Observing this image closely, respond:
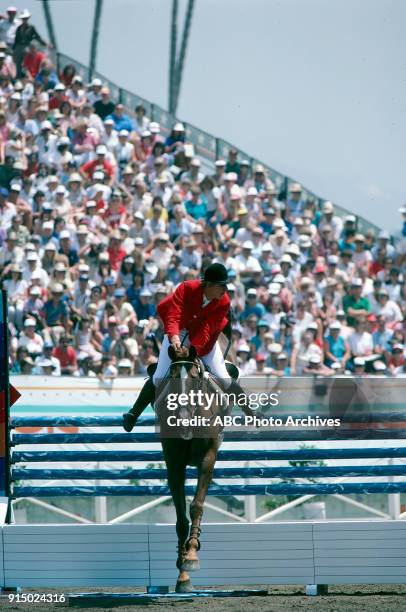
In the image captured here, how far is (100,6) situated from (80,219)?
42.4ft

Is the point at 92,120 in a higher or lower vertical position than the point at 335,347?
higher

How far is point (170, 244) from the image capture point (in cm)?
1739

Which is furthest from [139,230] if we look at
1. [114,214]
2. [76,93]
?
[76,93]

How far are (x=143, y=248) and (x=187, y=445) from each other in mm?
8753

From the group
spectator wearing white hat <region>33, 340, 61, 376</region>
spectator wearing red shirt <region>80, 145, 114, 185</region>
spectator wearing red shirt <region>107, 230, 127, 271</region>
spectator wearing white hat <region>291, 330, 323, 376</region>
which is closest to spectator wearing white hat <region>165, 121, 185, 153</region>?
spectator wearing red shirt <region>80, 145, 114, 185</region>

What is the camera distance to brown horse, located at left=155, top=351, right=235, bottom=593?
28.1 feet

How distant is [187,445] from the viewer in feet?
29.0

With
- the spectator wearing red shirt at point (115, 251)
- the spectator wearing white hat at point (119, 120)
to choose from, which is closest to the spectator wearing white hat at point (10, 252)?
the spectator wearing red shirt at point (115, 251)

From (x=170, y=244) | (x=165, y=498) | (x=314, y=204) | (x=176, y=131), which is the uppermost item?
(x=176, y=131)

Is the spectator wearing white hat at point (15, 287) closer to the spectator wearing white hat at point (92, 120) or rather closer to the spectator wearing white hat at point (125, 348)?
the spectator wearing white hat at point (125, 348)

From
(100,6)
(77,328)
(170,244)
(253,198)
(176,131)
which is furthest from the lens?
(100,6)

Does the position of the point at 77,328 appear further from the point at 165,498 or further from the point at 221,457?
the point at 221,457

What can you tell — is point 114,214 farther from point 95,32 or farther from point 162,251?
point 95,32

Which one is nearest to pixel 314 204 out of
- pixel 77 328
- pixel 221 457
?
pixel 77 328
